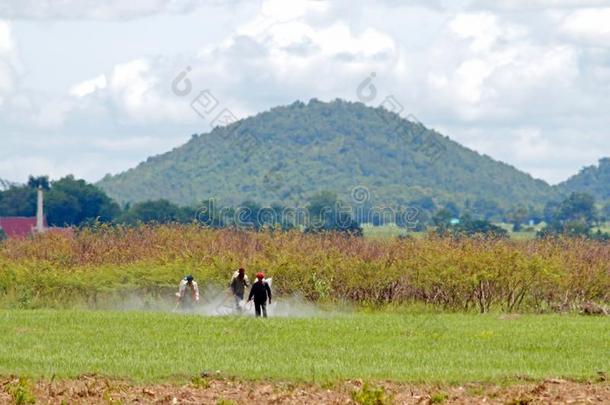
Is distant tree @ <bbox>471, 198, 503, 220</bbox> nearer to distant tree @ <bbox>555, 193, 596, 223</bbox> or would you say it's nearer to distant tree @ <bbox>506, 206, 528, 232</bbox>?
distant tree @ <bbox>506, 206, 528, 232</bbox>

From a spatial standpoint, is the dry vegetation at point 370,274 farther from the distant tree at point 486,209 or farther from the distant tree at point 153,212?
the distant tree at point 486,209

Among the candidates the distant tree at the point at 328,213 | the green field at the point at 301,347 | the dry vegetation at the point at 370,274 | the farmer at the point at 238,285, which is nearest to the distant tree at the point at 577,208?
the distant tree at the point at 328,213

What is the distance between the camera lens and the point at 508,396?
66.9ft

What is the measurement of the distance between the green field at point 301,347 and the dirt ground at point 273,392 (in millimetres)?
785

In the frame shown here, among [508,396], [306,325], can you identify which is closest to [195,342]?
[306,325]

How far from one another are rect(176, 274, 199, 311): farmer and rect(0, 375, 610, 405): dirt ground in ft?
56.3

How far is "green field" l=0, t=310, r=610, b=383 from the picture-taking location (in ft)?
76.8

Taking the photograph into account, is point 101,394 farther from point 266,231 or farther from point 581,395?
point 266,231

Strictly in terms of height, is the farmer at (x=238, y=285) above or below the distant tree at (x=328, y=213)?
below

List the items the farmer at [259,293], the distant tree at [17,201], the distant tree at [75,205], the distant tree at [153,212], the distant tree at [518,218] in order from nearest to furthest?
the farmer at [259,293] < the distant tree at [153,212] < the distant tree at [75,205] < the distant tree at [17,201] < the distant tree at [518,218]

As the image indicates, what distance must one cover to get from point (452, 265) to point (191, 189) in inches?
5394

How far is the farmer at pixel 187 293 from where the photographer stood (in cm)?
3953

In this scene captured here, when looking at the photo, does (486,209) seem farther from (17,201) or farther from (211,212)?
(211,212)

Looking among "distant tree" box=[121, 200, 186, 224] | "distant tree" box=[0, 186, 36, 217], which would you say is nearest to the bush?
"distant tree" box=[121, 200, 186, 224]
